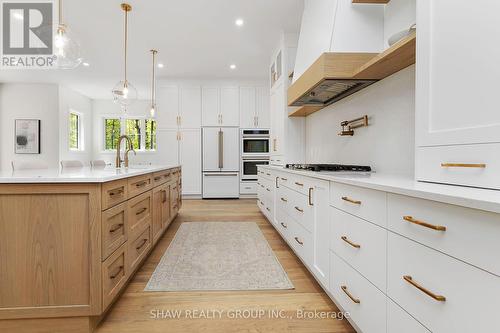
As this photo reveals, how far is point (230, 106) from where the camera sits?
611 centimetres

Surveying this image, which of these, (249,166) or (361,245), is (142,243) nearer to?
(361,245)

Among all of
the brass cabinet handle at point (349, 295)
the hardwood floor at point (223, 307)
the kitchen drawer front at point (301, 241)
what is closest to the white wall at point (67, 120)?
the hardwood floor at point (223, 307)

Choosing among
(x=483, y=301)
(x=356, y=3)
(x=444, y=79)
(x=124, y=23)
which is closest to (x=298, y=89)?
(x=356, y=3)

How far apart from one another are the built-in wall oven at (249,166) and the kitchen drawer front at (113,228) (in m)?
4.33

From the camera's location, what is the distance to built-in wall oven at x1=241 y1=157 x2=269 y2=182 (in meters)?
A: 6.04

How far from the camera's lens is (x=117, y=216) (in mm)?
1633

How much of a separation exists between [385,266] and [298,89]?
1.98 metres

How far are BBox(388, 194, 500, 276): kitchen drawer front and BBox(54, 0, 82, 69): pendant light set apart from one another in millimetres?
2786

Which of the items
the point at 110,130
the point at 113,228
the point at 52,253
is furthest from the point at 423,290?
the point at 110,130

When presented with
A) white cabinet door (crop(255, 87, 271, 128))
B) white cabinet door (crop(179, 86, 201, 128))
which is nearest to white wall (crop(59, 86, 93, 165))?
white cabinet door (crop(179, 86, 201, 128))

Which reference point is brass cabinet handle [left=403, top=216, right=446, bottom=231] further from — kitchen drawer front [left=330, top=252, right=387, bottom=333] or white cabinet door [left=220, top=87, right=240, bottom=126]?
white cabinet door [left=220, top=87, right=240, bottom=126]

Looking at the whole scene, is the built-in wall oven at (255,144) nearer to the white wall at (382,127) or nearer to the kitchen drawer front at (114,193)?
the white wall at (382,127)

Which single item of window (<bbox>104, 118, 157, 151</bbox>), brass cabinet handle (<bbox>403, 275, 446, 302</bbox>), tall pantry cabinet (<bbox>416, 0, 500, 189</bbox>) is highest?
window (<bbox>104, 118, 157, 151</bbox>)

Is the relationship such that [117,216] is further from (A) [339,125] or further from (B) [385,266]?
(A) [339,125]
